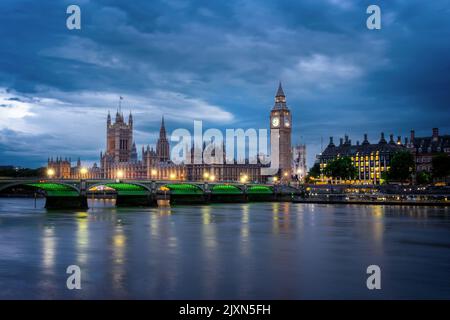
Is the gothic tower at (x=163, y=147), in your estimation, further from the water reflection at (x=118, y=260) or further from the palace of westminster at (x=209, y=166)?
the water reflection at (x=118, y=260)

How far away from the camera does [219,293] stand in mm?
19000

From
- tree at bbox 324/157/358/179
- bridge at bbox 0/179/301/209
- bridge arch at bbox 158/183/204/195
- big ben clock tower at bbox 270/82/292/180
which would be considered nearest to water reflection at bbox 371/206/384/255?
bridge at bbox 0/179/301/209


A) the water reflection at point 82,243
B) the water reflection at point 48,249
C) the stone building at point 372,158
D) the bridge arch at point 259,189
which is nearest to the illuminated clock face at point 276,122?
the stone building at point 372,158

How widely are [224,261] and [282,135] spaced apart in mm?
135396

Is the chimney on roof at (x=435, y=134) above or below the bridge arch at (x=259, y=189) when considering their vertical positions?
above

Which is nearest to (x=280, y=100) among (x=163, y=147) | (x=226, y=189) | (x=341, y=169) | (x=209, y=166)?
(x=209, y=166)

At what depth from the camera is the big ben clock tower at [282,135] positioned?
159625 mm

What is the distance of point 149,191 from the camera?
83.5m

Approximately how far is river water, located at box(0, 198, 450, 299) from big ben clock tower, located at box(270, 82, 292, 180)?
11485 centimetres

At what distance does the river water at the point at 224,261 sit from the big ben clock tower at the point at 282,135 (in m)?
115

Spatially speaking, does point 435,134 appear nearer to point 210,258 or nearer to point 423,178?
point 423,178

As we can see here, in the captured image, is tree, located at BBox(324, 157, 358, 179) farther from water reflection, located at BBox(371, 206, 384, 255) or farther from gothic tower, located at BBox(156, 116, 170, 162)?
gothic tower, located at BBox(156, 116, 170, 162)
